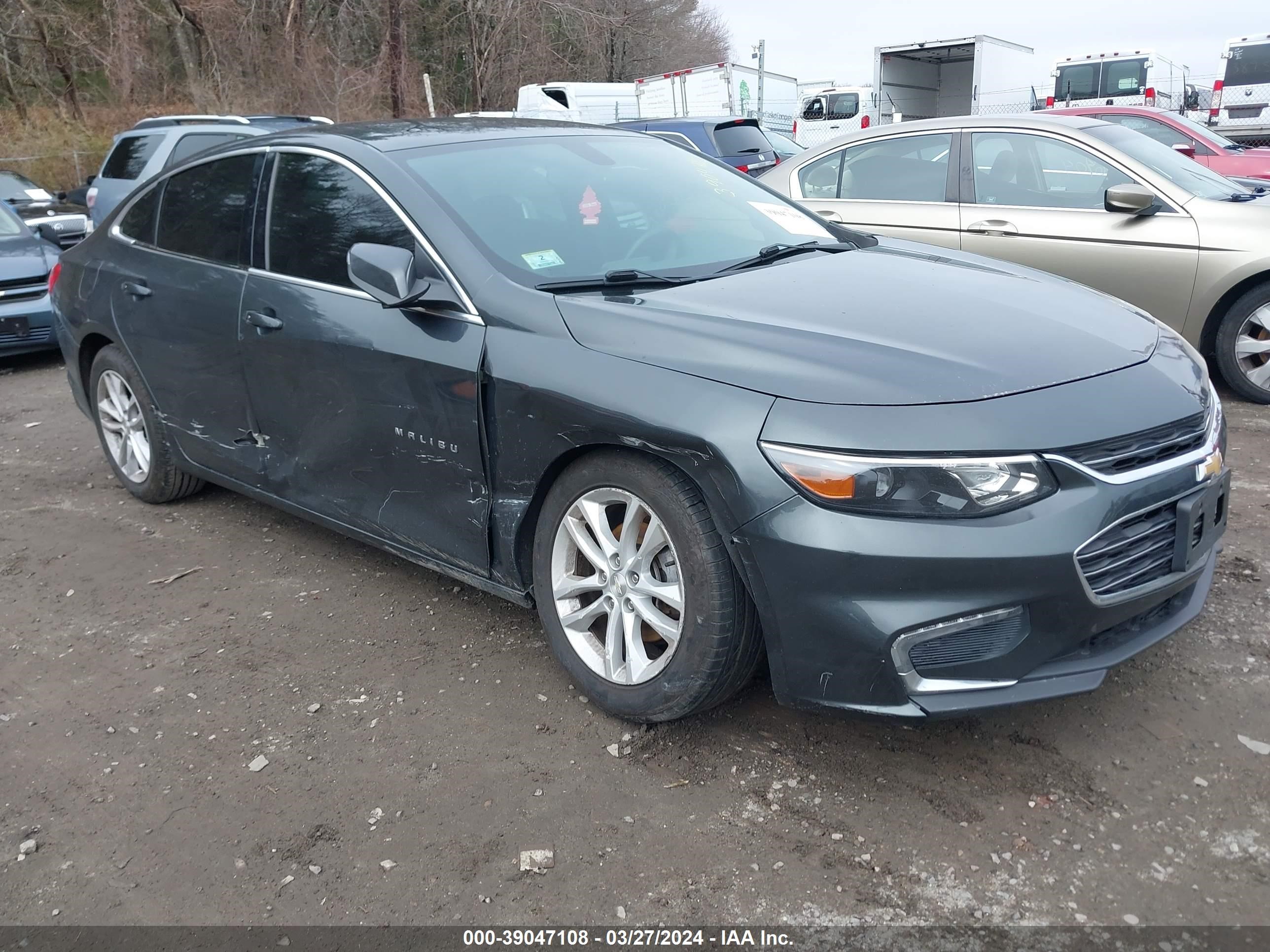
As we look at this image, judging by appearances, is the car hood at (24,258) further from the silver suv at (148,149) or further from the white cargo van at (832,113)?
the white cargo van at (832,113)

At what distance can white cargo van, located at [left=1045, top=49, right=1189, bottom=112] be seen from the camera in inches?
843

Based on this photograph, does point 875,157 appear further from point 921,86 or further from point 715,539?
point 921,86

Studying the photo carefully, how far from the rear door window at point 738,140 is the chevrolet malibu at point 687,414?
372 inches

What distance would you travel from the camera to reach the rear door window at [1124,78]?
2142 centimetres

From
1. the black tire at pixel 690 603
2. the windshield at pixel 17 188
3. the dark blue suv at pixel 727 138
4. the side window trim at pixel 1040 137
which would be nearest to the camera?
the black tire at pixel 690 603

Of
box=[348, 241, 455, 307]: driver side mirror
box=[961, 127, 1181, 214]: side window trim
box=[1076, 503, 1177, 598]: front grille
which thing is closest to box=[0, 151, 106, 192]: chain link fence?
box=[961, 127, 1181, 214]: side window trim

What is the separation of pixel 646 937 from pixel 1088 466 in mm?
1445

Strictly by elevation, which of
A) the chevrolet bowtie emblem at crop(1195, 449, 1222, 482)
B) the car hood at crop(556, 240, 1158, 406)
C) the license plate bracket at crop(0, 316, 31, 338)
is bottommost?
the license plate bracket at crop(0, 316, 31, 338)

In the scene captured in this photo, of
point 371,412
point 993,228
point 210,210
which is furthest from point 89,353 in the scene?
point 993,228

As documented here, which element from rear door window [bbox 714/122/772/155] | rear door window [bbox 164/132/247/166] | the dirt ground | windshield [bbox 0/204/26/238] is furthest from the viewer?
rear door window [bbox 714/122/772/155]

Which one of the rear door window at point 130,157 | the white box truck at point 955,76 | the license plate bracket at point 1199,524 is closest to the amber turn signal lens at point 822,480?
the license plate bracket at point 1199,524

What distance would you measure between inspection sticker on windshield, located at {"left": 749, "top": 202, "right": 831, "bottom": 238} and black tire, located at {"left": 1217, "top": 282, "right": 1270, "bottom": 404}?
10.3 ft

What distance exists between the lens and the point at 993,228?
6.57 metres

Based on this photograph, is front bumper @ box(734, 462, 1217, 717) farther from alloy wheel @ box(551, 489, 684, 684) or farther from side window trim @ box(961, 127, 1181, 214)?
side window trim @ box(961, 127, 1181, 214)
